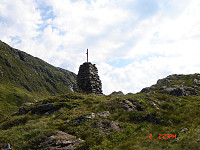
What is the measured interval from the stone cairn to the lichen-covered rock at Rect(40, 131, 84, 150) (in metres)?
21.2

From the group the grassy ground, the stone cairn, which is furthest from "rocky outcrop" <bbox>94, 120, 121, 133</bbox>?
the stone cairn

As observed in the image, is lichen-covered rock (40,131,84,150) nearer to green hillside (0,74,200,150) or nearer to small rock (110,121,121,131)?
green hillside (0,74,200,150)

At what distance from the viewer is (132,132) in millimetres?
13188

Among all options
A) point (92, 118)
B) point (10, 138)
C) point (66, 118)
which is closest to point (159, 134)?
point (92, 118)

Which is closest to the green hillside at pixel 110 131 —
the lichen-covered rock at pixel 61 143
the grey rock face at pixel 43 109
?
the lichen-covered rock at pixel 61 143

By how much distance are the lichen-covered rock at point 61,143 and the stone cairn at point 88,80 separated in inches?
836

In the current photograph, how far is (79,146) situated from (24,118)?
1124 cm

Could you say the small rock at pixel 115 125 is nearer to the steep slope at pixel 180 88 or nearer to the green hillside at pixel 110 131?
the green hillside at pixel 110 131

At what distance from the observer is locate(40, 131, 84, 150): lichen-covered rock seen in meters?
10.8

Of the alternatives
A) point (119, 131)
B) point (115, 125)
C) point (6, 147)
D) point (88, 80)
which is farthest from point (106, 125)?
point (88, 80)

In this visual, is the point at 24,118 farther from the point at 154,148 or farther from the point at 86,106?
the point at 154,148

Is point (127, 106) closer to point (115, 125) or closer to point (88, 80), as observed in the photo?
point (115, 125)

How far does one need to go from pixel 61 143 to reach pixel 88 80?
23643 millimetres

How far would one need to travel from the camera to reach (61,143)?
36.6 ft
